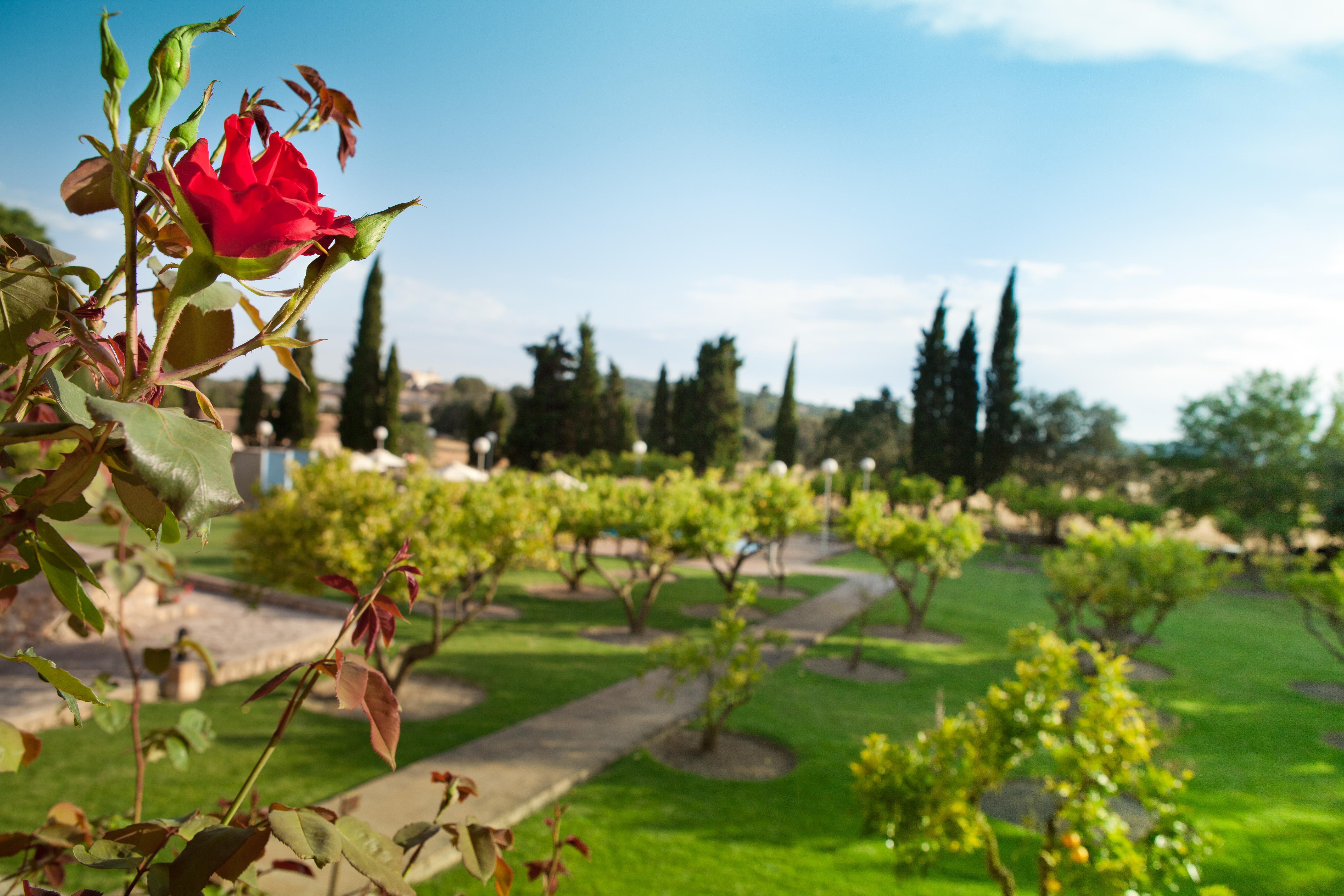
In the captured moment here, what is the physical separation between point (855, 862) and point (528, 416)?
2861 centimetres

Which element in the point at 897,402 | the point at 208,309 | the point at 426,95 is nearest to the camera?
the point at 208,309

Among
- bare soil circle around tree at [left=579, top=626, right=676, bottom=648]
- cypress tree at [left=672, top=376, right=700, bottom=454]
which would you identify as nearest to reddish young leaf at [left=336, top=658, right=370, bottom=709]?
bare soil circle around tree at [left=579, top=626, right=676, bottom=648]

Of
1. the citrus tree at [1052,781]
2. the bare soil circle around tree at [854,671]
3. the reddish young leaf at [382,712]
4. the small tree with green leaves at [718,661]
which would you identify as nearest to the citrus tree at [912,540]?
the bare soil circle around tree at [854,671]

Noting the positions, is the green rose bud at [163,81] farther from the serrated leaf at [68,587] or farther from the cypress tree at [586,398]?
A: the cypress tree at [586,398]

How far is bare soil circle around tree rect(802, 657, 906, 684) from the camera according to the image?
9.55 metres

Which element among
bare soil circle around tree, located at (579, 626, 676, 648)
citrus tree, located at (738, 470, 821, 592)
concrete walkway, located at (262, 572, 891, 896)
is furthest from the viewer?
citrus tree, located at (738, 470, 821, 592)

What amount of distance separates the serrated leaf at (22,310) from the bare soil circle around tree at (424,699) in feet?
23.3

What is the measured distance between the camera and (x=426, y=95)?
2.48m

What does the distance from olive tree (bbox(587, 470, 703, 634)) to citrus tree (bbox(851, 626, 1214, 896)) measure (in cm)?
670

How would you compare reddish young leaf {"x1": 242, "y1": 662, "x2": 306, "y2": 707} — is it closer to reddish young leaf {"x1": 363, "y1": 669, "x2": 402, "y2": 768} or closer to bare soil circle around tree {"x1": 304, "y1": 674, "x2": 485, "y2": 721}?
reddish young leaf {"x1": 363, "y1": 669, "x2": 402, "y2": 768}

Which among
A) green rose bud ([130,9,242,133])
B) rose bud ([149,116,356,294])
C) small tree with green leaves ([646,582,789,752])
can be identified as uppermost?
green rose bud ([130,9,242,133])

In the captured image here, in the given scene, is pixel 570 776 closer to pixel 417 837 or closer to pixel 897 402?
pixel 417 837

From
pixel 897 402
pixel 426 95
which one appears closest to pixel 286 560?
pixel 426 95

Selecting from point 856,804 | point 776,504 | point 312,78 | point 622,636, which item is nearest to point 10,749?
point 312,78
